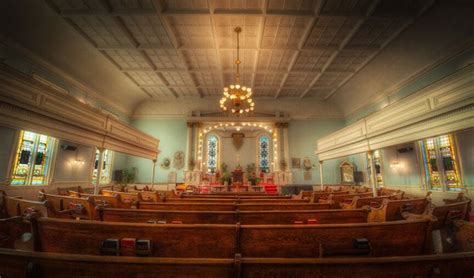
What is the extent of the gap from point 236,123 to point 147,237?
472 inches

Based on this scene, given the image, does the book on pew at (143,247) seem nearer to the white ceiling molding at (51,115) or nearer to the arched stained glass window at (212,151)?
the white ceiling molding at (51,115)

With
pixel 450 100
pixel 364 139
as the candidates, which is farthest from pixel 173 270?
pixel 364 139

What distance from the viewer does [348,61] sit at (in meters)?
9.55

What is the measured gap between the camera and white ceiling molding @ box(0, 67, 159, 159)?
405 centimetres

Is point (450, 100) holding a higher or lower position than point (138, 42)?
lower

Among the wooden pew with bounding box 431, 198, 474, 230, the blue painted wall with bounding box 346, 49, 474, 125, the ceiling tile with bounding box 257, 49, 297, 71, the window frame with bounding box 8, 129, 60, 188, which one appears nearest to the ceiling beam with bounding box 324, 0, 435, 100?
the blue painted wall with bounding box 346, 49, 474, 125

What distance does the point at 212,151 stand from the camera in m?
17.1

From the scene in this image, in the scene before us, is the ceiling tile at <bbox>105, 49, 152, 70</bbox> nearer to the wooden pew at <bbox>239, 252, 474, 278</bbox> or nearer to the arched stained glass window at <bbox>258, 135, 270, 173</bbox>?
the wooden pew at <bbox>239, 252, 474, 278</bbox>

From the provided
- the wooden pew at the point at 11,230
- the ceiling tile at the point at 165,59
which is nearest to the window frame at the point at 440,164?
the wooden pew at the point at 11,230

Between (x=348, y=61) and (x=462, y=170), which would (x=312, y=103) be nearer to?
(x=348, y=61)

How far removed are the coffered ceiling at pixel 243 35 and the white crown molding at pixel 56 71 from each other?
5.53 feet

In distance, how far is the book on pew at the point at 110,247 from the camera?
179 centimetres

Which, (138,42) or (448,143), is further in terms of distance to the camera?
(138,42)

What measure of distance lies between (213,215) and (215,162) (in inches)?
551
